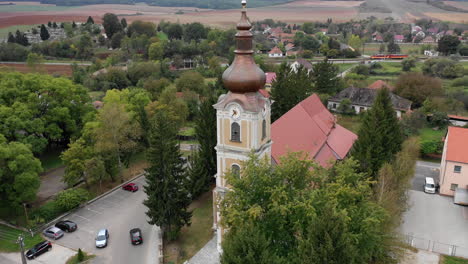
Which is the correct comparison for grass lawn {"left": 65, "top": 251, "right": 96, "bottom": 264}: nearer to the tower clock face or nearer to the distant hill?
the tower clock face

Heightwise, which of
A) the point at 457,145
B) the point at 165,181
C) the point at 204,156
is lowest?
the point at 204,156

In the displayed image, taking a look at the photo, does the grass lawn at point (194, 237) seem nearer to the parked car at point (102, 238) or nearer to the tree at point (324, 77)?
the parked car at point (102, 238)

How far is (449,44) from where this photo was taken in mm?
114188

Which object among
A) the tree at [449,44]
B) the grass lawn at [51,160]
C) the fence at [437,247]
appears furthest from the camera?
the tree at [449,44]

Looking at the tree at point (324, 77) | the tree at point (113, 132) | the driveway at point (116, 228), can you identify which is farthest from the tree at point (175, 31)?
the driveway at point (116, 228)

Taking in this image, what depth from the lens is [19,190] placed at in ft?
103

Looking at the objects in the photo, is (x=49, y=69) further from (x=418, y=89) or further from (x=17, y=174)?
(x=418, y=89)

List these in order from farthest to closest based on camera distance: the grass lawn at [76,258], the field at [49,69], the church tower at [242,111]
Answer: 1. the field at [49,69]
2. the grass lawn at [76,258]
3. the church tower at [242,111]

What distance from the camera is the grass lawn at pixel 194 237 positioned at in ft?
94.4

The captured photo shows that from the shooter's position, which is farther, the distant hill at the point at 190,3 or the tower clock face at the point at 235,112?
the distant hill at the point at 190,3

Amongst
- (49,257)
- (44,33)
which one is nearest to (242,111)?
(49,257)

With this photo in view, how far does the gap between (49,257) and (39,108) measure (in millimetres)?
19850

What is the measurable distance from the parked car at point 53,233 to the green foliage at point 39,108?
408 inches

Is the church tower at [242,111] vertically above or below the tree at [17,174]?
above
